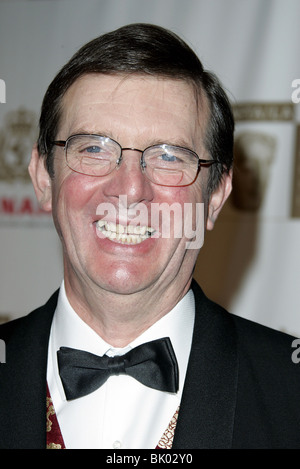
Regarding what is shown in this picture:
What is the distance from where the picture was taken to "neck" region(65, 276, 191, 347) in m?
1.81

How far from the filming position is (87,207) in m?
1.77

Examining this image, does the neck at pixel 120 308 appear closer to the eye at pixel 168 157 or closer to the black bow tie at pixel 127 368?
the black bow tie at pixel 127 368

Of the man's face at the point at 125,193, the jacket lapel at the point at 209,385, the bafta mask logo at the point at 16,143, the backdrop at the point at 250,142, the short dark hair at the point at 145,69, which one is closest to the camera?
the jacket lapel at the point at 209,385

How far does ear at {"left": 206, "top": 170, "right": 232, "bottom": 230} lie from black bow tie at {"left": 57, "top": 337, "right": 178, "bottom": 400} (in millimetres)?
443

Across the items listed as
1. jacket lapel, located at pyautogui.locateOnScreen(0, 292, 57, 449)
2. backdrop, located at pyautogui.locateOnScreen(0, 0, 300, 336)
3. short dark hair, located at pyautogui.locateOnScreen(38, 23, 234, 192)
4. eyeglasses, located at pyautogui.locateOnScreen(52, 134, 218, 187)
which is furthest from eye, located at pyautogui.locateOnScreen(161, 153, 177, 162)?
backdrop, located at pyautogui.locateOnScreen(0, 0, 300, 336)

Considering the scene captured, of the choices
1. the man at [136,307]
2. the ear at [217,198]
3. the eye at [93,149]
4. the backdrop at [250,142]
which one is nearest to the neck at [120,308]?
the man at [136,307]

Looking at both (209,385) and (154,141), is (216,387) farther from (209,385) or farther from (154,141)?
(154,141)

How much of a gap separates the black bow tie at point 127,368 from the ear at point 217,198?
44 centimetres

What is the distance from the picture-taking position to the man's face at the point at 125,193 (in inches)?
69.4

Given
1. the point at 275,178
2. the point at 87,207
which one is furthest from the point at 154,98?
the point at 275,178

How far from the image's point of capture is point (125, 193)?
5.65 feet

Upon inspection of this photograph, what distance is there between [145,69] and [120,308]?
2.05 feet

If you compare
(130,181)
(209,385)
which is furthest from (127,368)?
(130,181)

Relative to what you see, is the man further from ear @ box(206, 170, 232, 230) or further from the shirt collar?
ear @ box(206, 170, 232, 230)
